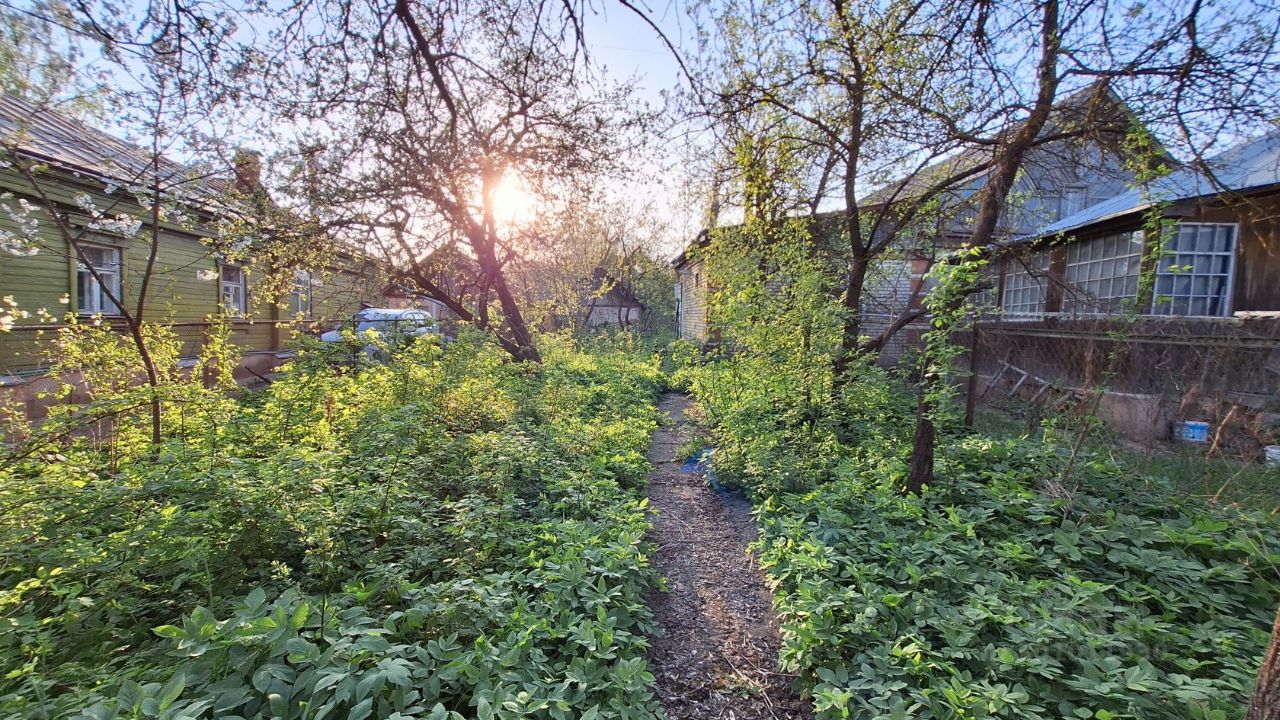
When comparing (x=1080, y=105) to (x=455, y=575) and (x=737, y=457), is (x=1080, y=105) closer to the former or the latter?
(x=737, y=457)

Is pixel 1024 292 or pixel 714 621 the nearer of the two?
pixel 714 621

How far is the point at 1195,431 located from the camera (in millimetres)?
4598

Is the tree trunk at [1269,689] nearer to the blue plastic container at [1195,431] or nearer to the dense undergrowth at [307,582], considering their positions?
the dense undergrowth at [307,582]

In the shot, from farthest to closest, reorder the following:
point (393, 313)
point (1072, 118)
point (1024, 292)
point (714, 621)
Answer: point (393, 313)
point (1024, 292)
point (1072, 118)
point (714, 621)

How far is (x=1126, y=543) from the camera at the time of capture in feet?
9.28

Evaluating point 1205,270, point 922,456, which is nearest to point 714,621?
point 922,456

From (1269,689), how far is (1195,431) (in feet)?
15.8

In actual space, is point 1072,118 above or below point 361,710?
above

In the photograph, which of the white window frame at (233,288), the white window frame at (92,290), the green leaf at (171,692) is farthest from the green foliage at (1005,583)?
the white window frame at (233,288)

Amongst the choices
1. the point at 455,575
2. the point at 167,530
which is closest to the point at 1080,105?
the point at 455,575

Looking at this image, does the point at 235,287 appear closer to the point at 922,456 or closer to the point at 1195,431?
the point at 922,456

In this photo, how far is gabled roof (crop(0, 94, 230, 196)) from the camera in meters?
2.83

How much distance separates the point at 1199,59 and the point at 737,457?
4.43m

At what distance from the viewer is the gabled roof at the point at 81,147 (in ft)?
9.29
